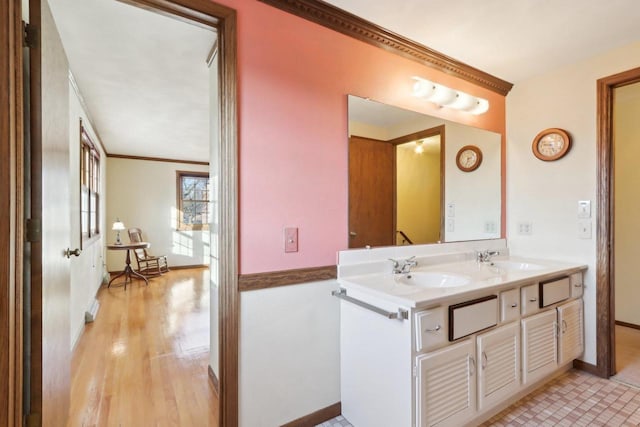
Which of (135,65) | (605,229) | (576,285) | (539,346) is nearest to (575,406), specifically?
(539,346)

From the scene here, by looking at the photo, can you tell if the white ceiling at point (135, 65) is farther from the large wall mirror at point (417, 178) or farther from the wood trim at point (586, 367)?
the wood trim at point (586, 367)

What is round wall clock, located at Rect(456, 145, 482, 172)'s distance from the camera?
2492 mm

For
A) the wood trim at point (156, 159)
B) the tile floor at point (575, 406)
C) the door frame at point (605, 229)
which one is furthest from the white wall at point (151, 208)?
the door frame at point (605, 229)

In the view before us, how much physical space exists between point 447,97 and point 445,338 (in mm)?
1657

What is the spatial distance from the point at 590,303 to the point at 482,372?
1.36 m

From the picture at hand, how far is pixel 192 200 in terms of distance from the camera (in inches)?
266

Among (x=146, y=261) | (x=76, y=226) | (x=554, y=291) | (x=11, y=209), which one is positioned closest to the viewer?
(x=11, y=209)

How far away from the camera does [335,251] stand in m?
1.78

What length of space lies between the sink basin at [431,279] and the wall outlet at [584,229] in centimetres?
122

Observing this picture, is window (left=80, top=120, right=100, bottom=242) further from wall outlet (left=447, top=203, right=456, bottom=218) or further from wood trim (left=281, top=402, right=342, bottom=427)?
wall outlet (left=447, top=203, right=456, bottom=218)

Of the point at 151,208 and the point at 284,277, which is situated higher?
the point at 151,208

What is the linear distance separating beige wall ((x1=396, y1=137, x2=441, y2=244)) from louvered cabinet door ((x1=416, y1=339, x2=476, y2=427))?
815mm

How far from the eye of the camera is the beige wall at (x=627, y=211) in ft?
9.89

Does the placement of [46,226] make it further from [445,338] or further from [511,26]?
[511,26]
